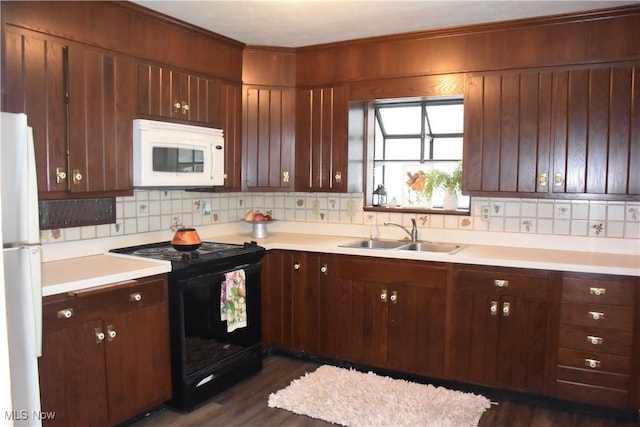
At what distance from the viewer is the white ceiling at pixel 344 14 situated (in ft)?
9.62

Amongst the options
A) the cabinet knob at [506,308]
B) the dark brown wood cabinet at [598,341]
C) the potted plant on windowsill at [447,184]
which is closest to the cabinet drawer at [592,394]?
the dark brown wood cabinet at [598,341]

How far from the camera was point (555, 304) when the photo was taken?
9.57ft

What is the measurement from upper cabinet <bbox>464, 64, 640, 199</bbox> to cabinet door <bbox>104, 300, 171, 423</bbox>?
2.12m

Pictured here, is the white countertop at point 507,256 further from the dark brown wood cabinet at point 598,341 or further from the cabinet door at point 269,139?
the cabinet door at point 269,139

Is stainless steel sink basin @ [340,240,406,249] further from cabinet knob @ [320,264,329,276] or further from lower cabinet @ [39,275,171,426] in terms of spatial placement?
lower cabinet @ [39,275,171,426]

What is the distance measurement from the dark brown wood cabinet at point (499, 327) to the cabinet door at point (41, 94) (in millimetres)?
2316

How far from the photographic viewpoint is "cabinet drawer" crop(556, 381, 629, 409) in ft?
9.23

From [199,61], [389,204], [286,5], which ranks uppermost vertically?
[286,5]

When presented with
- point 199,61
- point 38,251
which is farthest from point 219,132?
point 38,251

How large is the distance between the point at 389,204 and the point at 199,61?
1766mm

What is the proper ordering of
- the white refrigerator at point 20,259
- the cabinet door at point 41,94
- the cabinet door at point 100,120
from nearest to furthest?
the white refrigerator at point 20,259
the cabinet door at point 41,94
the cabinet door at point 100,120

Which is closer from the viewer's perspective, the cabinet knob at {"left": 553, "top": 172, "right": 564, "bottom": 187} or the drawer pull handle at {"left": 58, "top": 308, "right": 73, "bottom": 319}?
the drawer pull handle at {"left": 58, "top": 308, "right": 73, "bottom": 319}

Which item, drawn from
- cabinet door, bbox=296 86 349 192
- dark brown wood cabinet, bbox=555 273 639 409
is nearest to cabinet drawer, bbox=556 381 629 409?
dark brown wood cabinet, bbox=555 273 639 409

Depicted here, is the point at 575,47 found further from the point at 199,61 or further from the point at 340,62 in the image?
the point at 199,61
